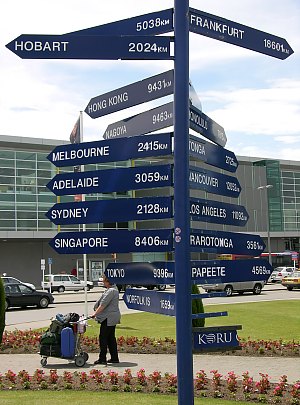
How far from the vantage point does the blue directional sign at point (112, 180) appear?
549 centimetres

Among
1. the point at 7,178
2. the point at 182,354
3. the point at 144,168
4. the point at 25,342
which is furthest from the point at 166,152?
the point at 7,178

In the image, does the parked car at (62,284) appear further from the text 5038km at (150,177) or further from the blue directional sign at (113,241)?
the text 5038km at (150,177)

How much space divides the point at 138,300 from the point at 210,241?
844 millimetres

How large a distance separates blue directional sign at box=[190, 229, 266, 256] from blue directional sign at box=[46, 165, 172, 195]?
1.74 feet

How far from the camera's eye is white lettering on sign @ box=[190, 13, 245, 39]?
5238 mm

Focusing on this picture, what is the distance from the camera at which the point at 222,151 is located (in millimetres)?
5953

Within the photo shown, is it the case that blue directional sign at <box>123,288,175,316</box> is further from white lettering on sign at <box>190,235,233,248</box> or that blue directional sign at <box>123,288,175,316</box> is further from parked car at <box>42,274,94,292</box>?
parked car at <box>42,274,94,292</box>

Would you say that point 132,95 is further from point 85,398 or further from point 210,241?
point 85,398

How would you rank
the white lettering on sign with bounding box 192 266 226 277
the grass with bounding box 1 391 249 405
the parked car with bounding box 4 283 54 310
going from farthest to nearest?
the parked car with bounding box 4 283 54 310 → the grass with bounding box 1 391 249 405 → the white lettering on sign with bounding box 192 266 226 277

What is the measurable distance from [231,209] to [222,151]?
0.53 meters

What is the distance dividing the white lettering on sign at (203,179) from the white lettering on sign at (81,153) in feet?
2.87

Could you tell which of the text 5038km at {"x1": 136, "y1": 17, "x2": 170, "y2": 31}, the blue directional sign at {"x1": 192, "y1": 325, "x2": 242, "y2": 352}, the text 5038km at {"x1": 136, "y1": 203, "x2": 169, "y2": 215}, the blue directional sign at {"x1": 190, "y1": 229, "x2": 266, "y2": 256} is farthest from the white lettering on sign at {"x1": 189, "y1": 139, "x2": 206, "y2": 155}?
the blue directional sign at {"x1": 192, "y1": 325, "x2": 242, "y2": 352}

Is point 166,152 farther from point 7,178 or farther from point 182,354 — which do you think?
point 7,178

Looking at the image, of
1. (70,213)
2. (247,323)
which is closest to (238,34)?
(70,213)
